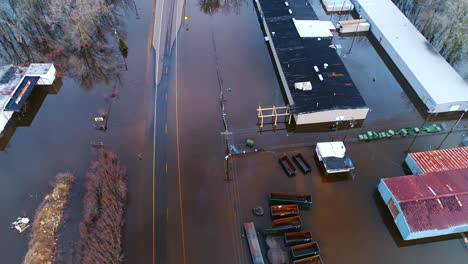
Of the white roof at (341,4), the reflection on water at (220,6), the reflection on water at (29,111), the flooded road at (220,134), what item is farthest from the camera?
the reflection on water at (220,6)

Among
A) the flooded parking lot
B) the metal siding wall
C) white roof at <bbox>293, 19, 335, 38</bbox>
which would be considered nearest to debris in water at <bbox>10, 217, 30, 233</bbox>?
the flooded parking lot

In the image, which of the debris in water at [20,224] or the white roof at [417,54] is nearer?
the debris in water at [20,224]

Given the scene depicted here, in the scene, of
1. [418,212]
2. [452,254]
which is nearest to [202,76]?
[418,212]

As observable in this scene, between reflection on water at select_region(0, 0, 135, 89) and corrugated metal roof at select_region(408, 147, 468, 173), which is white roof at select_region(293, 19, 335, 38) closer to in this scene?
corrugated metal roof at select_region(408, 147, 468, 173)

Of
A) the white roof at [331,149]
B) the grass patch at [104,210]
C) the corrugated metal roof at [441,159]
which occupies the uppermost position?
the corrugated metal roof at [441,159]

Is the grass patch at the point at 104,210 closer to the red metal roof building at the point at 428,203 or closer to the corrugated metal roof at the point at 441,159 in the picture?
the red metal roof building at the point at 428,203

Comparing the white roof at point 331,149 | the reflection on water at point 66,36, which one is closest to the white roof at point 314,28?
the white roof at point 331,149

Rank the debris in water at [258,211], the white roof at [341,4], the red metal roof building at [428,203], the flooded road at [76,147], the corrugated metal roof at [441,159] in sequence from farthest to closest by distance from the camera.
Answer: the white roof at [341,4]
the corrugated metal roof at [441,159]
the debris in water at [258,211]
the flooded road at [76,147]
the red metal roof building at [428,203]

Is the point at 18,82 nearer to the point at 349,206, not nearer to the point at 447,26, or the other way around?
the point at 349,206
